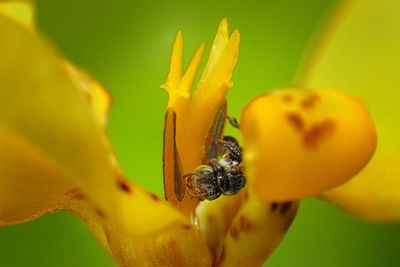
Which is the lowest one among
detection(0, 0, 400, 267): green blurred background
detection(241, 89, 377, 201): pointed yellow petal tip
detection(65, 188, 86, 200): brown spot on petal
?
detection(0, 0, 400, 267): green blurred background

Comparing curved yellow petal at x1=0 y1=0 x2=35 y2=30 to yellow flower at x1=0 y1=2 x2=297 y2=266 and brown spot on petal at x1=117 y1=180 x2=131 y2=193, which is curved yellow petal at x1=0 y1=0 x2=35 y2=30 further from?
brown spot on petal at x1=117 y1=180 x2=131 y2=193

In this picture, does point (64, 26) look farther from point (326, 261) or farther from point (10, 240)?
point (326, 261)

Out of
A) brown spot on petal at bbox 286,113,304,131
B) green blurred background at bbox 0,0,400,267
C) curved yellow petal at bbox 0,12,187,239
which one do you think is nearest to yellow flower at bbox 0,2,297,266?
curved yellow petal at bbox 0,12,187,239

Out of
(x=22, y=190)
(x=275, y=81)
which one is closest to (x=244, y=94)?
(x=275, y=81)

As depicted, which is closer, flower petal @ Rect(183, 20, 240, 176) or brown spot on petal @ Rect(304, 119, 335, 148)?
brown spot on petal @ Rect(304, 119, 335, 148)

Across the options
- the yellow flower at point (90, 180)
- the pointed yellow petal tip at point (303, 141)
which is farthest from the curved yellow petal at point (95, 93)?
the pointed yellow petal tip at point (303, 141)

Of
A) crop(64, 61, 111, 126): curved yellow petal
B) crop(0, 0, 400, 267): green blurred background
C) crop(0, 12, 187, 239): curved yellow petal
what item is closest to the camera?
crop(0, 12, 187, 239): curved yellow petal

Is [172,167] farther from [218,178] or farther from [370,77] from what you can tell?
[370,77]

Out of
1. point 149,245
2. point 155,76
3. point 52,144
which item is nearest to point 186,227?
point 149,245

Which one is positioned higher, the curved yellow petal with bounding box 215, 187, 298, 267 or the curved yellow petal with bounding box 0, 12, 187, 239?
the curved yellow petal with bounding box 0, 12, 187, 239
